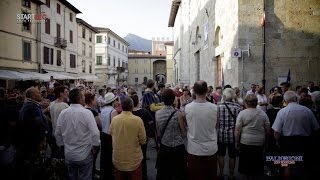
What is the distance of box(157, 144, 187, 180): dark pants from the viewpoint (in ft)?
15.6

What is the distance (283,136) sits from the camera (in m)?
5.52

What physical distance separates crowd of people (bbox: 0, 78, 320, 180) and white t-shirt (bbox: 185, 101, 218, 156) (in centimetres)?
2

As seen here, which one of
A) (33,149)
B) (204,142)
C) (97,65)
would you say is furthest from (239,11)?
(97,65)

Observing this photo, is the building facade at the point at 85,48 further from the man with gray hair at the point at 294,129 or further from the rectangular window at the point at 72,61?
the man with gray hair at the point at 294,129

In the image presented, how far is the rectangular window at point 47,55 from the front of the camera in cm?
2869

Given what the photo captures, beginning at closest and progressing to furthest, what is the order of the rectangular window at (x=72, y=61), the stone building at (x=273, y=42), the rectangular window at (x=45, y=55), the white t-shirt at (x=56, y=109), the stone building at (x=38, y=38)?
the white t-shirt at (x=56, y=109)
the stone building at (x=273, y=42)
the stone building at (x=38, y=38)
the rectangular window at (x=45, y=55)
the rectangular window at (x=72, y=61)

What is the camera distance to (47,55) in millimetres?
29422

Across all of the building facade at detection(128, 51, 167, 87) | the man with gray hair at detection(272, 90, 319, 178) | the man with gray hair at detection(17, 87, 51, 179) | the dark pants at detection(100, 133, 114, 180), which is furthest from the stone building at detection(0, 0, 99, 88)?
the building facade at detection(128, 51, 167, 87)

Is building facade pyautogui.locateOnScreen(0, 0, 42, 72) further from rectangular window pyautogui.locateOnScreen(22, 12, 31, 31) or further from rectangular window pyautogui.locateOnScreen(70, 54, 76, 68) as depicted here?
rectangular window pyautogui.locateOnScreen(70, 54, 76, 68)

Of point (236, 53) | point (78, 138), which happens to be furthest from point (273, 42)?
point (78, 138)

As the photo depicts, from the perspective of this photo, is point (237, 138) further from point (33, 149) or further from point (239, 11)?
point (239, 11)

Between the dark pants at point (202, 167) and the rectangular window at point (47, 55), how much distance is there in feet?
88.2

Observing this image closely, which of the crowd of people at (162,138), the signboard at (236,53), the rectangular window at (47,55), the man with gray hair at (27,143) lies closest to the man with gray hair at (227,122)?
the crowd of people at (162,138)

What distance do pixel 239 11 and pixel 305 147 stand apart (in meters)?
7.45
